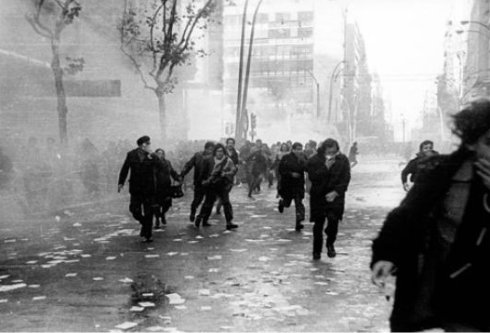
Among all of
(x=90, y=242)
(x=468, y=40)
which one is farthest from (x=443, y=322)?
(x=468, y=40)

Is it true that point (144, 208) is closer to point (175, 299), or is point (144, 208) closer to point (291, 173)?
point (291, 173)

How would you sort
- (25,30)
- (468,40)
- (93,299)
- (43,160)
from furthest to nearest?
1. (468,40)
2. (25,30)
3. (43,160)
4. (93,299)

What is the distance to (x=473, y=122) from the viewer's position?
318cm

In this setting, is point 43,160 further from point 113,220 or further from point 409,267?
point 409,267

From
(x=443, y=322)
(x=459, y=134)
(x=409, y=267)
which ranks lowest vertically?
(x=443, y=322)

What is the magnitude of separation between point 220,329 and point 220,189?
7795 mm

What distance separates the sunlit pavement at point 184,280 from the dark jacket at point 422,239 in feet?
9.59

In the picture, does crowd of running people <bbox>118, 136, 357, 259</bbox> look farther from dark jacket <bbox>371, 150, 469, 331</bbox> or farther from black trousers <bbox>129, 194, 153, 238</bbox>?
dark jacket <bbox>371, 150, 469, 331</bbox>

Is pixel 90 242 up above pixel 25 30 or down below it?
below

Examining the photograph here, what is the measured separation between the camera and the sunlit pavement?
6.25 meters

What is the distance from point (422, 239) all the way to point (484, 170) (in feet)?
1.29

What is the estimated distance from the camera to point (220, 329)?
5895 millimetres

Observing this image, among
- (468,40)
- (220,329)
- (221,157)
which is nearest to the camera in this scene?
(220,329)

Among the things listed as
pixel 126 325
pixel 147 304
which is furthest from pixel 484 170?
pixel 147 304
